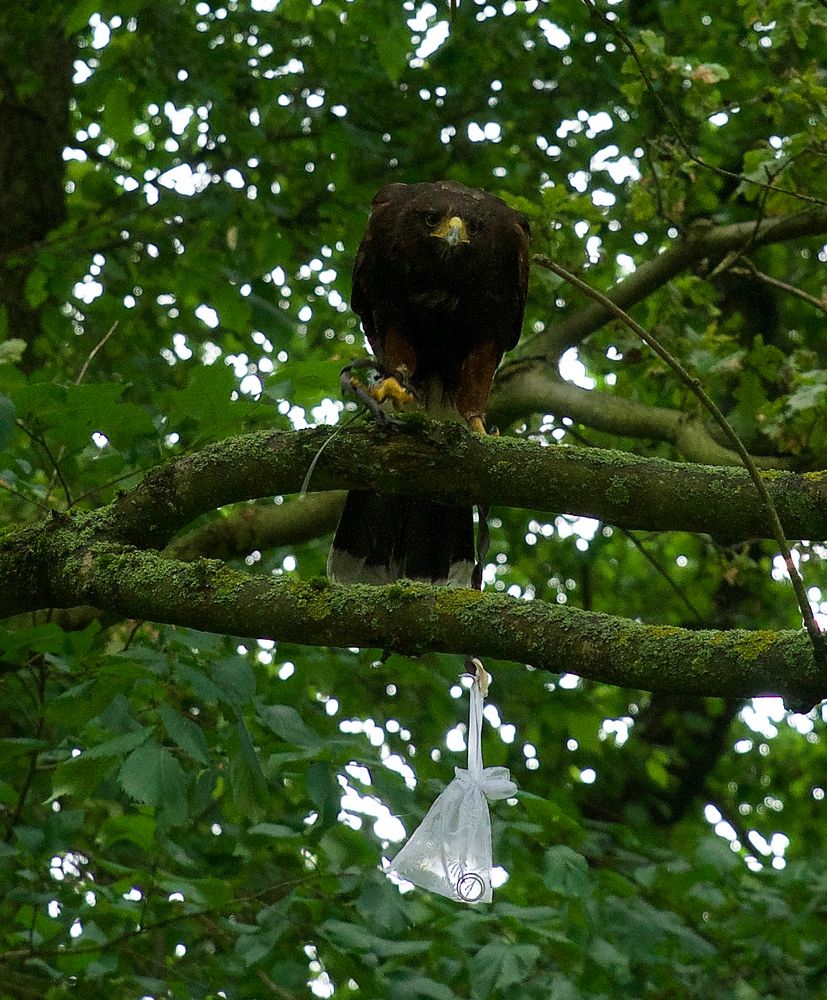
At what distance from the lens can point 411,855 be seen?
266cm

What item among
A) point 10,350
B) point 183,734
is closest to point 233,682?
point 183,734

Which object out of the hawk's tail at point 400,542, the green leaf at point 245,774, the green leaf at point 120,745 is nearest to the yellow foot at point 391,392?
the hawk's tail at point 400,542

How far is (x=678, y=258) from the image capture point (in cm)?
466

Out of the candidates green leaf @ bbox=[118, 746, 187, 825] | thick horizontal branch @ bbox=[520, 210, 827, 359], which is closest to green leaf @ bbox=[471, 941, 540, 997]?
green leaf @ bbox=[118, 746, 187, 825]

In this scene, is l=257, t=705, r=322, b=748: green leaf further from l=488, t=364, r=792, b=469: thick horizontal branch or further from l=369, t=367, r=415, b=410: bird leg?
l=488, t=364, r=792, b=469: thick horizontal branch

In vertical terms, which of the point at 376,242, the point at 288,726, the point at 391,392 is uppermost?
the point at 376,242

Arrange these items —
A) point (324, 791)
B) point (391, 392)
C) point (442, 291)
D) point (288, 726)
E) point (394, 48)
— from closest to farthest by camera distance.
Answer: point (324, 791) < point (288, 726) < point (391, 392) < point (442, 291) < point (394, 48)

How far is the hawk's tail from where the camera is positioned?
11.6 feet

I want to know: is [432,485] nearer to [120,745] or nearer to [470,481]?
[470,481]

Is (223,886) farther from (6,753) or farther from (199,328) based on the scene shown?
(199,328)

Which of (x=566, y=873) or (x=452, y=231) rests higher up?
(x=452, y=231)

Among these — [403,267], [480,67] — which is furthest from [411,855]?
[480,67]

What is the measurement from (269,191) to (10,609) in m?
3.58

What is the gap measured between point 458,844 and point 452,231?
6.51 ft
